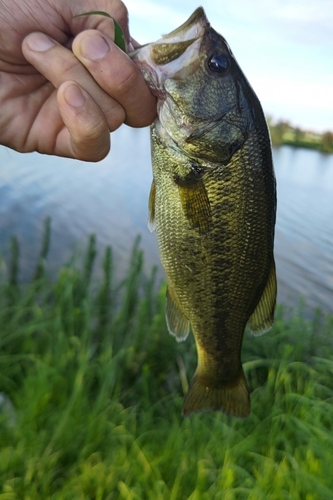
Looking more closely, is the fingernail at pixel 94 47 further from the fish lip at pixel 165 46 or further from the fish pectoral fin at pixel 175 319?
the fish pectoral fin at pixel 175 319

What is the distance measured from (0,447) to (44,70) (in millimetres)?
2029

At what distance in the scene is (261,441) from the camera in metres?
3.04

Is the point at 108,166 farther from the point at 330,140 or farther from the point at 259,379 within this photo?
the point at 330,140

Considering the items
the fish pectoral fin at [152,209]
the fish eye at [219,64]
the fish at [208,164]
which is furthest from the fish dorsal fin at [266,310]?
the fish eye at [219,64]

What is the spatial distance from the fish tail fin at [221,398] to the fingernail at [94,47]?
1521 millimetres

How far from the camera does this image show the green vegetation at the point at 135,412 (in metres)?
2.44

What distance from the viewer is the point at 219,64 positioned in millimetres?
1733

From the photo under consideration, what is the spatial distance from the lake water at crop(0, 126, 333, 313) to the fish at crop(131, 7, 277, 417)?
11.1 ft

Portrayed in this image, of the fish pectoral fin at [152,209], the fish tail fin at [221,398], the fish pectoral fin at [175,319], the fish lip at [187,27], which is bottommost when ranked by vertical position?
the fish tail fin at [221,398]

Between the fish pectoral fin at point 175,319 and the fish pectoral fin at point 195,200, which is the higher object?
the fish pectoral fin at point 195,200

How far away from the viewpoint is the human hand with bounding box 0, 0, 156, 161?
1.61 meters

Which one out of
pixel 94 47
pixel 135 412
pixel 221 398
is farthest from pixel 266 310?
pixel 135 412

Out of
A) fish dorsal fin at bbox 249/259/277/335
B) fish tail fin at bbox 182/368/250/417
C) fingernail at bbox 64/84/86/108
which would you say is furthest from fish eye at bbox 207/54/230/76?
fish tail fin at bbox 182/368/250/417

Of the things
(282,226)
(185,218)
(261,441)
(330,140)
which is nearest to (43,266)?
(261,441)
